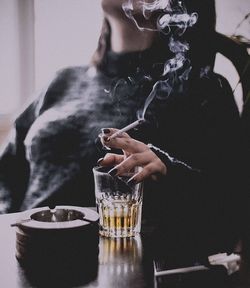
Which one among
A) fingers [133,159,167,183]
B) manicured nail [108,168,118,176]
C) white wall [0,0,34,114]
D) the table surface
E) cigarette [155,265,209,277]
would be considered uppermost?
white wall [0,0,34,114]

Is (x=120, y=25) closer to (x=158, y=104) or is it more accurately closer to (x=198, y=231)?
(x=158, y=104)

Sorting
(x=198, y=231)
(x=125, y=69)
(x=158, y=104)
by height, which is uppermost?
(x=125, y=69)

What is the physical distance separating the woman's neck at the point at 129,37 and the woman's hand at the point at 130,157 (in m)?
0.51

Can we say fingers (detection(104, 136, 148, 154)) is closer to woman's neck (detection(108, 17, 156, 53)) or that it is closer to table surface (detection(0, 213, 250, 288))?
table surface (detection(0, 213, 250, 288))

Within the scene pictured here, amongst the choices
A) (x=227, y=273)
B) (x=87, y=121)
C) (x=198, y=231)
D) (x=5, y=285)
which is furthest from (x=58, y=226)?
(x=87, y=121)

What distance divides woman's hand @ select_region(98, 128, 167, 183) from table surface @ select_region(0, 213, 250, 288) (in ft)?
0.86

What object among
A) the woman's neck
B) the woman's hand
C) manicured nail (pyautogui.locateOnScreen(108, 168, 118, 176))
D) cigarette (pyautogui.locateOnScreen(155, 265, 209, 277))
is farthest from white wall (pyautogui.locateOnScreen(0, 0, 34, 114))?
cigarette (pyautogui.locateOnScreen(155, 265, 209, 277))

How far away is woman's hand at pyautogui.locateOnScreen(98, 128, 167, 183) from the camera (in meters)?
1.72

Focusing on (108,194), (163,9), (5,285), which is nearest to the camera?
(5,285)

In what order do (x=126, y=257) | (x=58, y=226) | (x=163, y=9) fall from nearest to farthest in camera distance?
(x=58, y=226) → (x=126, y=257) → (x=163, y=9)

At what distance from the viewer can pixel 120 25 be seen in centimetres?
219

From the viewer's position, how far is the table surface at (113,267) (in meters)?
1.20

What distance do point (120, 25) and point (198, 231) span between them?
1.01 meters

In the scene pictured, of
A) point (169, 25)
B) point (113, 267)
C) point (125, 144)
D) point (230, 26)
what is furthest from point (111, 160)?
point (230, 26)
